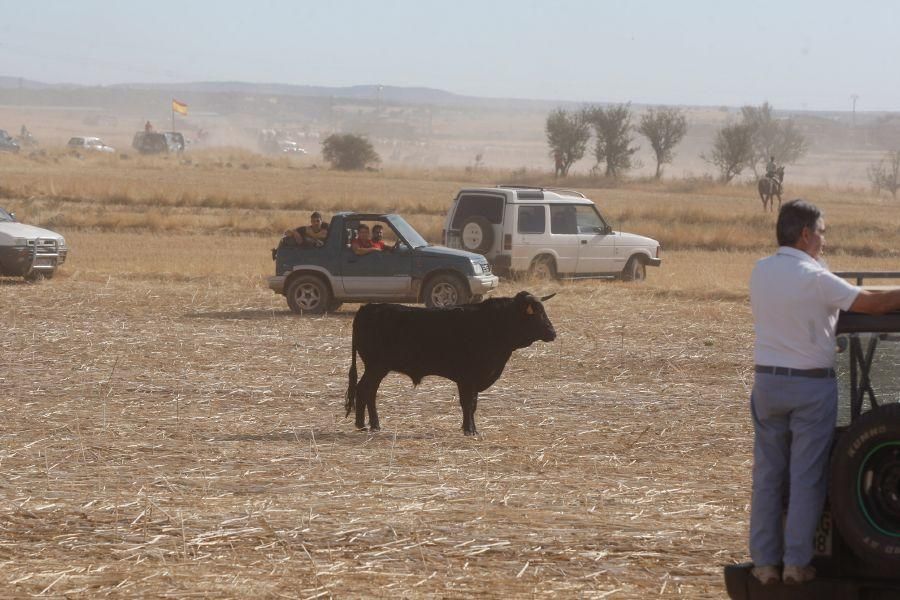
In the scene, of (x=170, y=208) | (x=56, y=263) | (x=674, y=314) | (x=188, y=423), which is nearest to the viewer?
(x=188, y=423)

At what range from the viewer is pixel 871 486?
552cm

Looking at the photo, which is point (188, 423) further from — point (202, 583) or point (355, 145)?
point (355, 145)

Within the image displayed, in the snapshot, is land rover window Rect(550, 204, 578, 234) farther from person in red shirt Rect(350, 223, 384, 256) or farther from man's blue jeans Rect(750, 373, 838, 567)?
man's blue jeans Rect(750, 373, 838, 567)

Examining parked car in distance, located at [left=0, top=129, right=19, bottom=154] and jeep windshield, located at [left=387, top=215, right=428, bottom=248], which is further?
parked car in distance, located at [left=0, top=129, right=19, bottom=154]

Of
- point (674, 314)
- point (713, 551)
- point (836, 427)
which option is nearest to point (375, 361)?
point (713, 551)

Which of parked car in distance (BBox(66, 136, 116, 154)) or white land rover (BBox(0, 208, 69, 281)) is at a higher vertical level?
parked car in distance (BBox(66, 136, 116, 154))

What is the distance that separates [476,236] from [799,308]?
1938 cm

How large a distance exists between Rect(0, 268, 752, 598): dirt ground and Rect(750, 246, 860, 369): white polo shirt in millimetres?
1505

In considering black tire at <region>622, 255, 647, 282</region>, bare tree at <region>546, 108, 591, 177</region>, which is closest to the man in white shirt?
black tire at <region>622, 255, 647, 282</region>

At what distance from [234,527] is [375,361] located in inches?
163

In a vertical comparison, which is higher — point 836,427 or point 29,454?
point 836,427

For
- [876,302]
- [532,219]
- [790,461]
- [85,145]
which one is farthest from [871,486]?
[85,145]

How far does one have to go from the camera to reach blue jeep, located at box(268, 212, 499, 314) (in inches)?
834

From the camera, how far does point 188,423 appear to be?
39.0 feet
